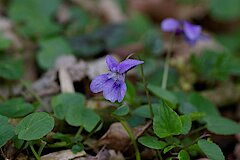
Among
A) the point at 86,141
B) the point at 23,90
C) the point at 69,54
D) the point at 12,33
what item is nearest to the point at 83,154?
the point at 86,141

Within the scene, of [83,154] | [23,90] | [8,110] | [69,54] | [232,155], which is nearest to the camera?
[83,154]

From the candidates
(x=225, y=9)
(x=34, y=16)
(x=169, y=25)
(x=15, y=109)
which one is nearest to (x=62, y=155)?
(x=15, y=109)

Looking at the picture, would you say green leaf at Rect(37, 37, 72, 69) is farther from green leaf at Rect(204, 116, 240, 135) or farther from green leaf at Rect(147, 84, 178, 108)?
green leaf at Rect(204, 116, 240, 135)

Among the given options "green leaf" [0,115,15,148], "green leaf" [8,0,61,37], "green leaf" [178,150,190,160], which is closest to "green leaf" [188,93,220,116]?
"green leaf" [178,150,190,160]

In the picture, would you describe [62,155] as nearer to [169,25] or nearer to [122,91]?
[122,91]

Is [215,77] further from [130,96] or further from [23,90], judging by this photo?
[23,90]

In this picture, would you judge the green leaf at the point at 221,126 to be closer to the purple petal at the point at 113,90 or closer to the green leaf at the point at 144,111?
the green leaf at the point at 144,111
